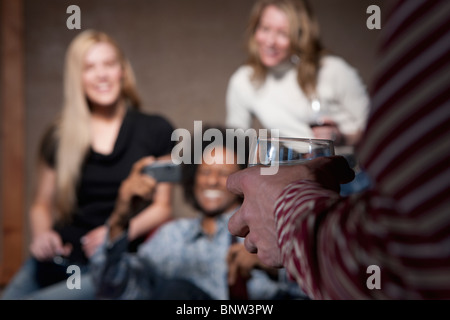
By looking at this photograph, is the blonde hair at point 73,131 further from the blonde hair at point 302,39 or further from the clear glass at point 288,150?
the clear glass at point 288,150

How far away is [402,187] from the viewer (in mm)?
251

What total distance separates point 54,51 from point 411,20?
2.95 metres

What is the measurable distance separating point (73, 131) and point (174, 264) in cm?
82

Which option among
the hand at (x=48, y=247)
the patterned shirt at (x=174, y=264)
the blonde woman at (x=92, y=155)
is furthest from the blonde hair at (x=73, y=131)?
the patterned shirt at (x=174, y=264)

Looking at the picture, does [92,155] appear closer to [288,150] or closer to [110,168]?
[110,168]

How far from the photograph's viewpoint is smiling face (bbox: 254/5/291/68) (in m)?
2.04

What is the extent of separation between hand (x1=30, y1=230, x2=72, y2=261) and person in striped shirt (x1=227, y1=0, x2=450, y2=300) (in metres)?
1.94

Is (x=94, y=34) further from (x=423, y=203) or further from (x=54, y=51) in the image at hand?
(x=423, y=203)

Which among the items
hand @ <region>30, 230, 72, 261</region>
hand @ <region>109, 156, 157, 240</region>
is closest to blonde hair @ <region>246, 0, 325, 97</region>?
hand @ <region>109, 156, 157, 240</region>

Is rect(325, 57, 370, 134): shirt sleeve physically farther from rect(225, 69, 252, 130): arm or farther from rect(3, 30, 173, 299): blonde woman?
rect(3, 30, 173, 299): blonde woman

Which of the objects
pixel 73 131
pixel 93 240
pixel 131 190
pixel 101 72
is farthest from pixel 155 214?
pixel 101 72

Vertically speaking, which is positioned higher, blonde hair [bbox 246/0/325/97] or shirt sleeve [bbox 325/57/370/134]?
blonde hair [bbox 246/0/325/97]

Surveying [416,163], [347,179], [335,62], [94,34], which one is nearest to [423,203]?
[416,163]

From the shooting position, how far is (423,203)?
0.25 meters
